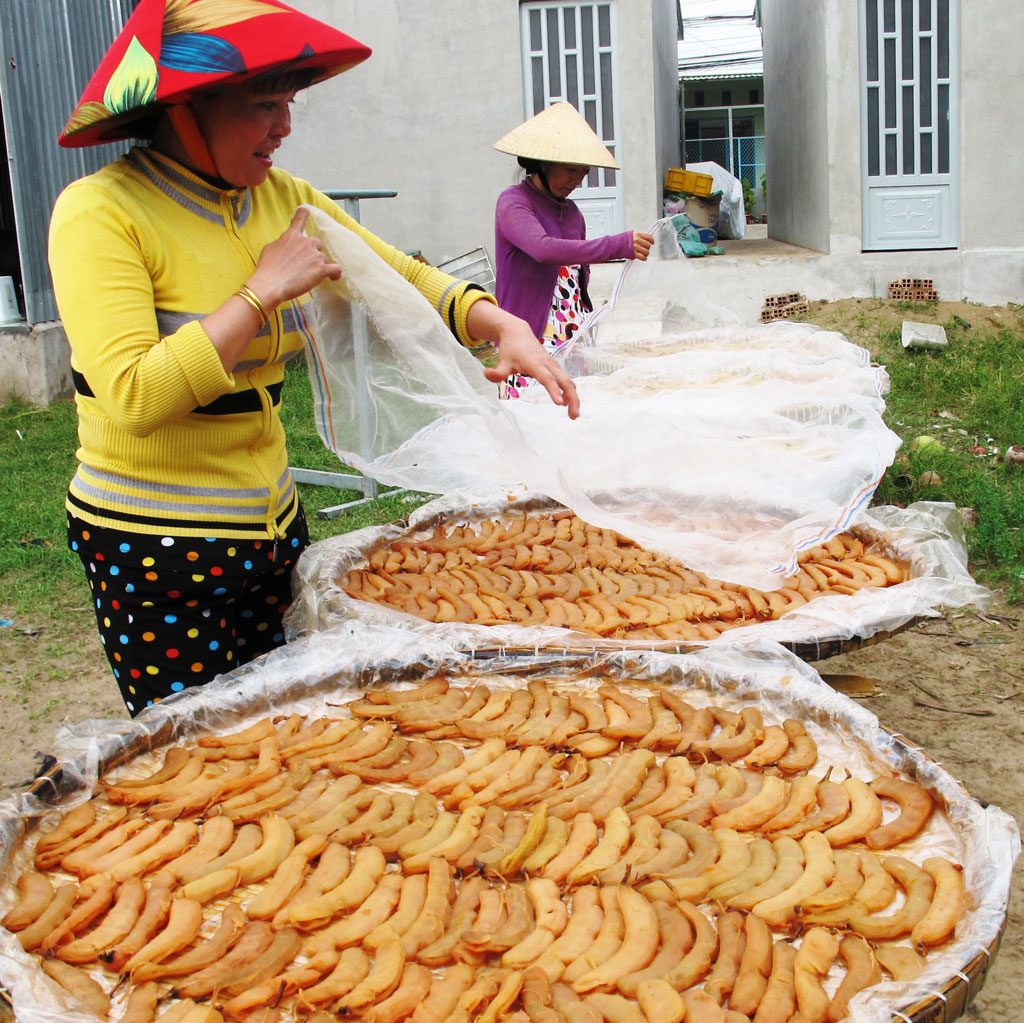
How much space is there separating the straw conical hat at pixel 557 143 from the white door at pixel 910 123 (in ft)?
19.1

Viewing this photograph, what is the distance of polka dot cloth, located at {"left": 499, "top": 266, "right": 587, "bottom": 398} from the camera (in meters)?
4.27

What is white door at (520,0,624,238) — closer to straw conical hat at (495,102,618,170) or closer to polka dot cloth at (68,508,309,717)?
straw conical hat at (495,102,618,170)

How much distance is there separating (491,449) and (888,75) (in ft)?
24.8

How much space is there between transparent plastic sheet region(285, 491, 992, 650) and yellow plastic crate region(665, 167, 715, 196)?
866cm

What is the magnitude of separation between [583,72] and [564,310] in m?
5.79

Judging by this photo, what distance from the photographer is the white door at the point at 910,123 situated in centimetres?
881

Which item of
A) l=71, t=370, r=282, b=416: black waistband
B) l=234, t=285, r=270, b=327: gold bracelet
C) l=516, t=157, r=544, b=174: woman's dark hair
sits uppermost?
l=516, t=157, r=544, b=174: woman's dark hair

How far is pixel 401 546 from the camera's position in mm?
3324

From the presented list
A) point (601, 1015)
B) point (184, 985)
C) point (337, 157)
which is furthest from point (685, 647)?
point (337, 157)

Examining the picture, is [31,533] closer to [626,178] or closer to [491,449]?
[491,449]

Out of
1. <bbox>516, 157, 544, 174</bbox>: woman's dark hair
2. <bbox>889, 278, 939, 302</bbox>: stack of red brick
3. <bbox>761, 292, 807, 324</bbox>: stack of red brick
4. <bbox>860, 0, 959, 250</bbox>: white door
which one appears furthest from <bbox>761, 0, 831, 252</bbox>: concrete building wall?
<bbox>516, 157, 544, 174</bbox>: woman's dark hair

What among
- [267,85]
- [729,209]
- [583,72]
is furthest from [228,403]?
[729,209]

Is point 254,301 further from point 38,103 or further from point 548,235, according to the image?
point 38,103

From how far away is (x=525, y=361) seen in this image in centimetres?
217
